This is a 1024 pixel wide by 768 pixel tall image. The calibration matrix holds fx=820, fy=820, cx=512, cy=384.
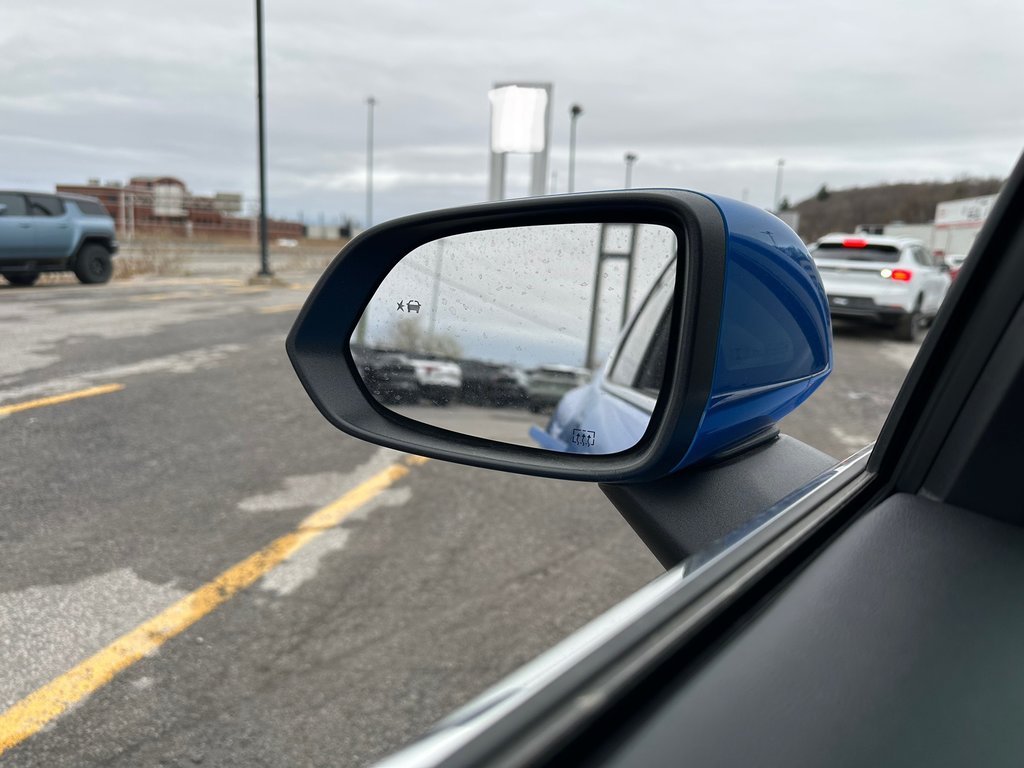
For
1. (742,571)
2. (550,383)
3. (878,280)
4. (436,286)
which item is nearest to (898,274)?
(878,280)

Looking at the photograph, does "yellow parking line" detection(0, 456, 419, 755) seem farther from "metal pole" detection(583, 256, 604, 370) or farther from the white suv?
the white suv

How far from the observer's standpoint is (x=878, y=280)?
38.0 ft

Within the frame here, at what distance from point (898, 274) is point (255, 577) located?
10.5 meters

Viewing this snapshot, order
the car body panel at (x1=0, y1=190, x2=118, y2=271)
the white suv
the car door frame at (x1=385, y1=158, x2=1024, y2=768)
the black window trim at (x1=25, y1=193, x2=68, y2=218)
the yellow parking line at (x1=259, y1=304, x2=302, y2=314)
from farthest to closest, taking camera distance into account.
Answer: the black window trim at (x1=25, y1=193, x2=68, y2=218) → the car body panel at (x1=0, y1=190, x2=118, y2=271) → the yellow parking line at (x1=259, y1=304, x2=302, y2=314) → the white suv → the car door frame at (x1=385, y1=158, x2=1024, y2=768)

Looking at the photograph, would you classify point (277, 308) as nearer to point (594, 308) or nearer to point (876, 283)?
point (876, 283)

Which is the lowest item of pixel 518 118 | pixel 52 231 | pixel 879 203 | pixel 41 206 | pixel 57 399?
pixel 57 399

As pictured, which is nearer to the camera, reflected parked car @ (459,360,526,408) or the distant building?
reflected parked car @ (459,360,526,408)

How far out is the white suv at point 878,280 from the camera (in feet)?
37.2

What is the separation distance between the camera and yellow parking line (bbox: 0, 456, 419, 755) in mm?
2410

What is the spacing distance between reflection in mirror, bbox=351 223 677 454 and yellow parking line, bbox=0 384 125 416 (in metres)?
5.66

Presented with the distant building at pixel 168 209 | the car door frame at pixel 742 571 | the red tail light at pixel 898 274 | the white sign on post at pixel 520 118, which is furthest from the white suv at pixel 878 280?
the distant building at pixel 168 209

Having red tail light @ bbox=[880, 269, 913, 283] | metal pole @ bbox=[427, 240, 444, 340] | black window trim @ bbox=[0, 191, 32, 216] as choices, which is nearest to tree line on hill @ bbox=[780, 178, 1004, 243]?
metal pole @ bbox=[427, 240, 444, 340]

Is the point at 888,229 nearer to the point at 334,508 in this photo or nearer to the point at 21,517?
the point at 334,508

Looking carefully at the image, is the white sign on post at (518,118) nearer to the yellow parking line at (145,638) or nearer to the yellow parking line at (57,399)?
the yellow parking line at (57,399)
